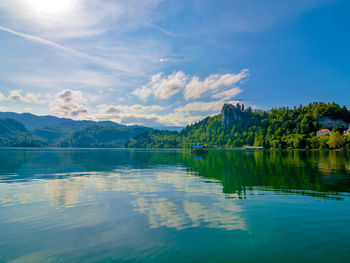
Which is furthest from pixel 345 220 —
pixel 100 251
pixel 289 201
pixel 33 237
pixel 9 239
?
pixel 9 239

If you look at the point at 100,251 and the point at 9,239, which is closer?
the point at 100,251

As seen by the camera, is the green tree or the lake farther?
the green tree

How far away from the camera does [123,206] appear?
72.7ft

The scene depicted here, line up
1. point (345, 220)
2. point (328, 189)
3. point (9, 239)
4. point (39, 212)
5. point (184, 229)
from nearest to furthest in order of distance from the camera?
point (9, 239) < point (184, 229) < point (345, 220) < point (39, 212) < point (328, 189)

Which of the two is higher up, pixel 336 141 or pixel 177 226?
pixel 336 141

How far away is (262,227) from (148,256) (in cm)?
851

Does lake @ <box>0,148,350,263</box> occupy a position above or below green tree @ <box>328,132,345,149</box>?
below

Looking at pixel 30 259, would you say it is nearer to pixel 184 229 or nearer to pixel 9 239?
pixel 9 239

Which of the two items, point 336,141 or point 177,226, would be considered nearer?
point 177,226

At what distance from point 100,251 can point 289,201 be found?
18769 mm

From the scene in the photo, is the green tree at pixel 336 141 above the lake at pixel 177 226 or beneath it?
above

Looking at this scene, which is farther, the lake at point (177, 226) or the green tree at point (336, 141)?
the green tree at point (336, 141)

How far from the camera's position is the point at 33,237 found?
14.7 meters

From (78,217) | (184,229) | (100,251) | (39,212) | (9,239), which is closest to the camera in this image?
(100,251)
